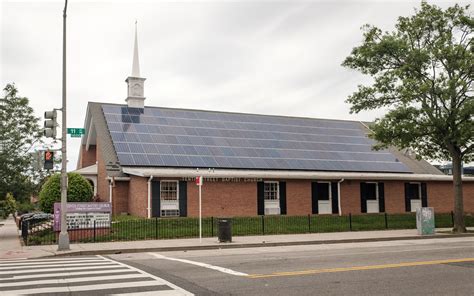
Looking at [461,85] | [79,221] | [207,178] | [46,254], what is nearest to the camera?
[46,254]

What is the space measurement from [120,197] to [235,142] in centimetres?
912

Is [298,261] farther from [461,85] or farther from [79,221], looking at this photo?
[461,85]

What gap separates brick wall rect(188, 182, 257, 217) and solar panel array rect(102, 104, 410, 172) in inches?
96.4

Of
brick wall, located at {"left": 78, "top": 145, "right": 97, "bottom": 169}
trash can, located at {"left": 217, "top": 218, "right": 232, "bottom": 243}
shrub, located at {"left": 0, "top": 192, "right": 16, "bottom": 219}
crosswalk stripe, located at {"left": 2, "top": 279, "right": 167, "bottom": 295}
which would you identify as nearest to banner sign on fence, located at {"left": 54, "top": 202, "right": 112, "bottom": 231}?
trash can, located at {"left": 217, "top": 218, "right": 232, "bottom": 243}

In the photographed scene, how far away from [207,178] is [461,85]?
1482 centimetres

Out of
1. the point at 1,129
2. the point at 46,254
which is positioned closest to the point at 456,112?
the point at 46,254

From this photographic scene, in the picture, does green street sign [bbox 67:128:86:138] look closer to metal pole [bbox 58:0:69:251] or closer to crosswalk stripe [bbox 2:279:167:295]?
metal pole [bbox 58:0:69:251]

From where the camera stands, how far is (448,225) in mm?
30766

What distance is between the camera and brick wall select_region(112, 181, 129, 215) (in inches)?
1251

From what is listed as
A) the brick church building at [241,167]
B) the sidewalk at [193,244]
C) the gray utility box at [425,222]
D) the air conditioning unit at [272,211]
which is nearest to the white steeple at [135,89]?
the brick church building at [241,167]

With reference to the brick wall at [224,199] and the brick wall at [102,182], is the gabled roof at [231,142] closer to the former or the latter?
the brick wall at [102,182]

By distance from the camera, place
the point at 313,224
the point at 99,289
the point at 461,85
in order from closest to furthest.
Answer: the point at 99,289 < the point at 461,85 < the point at 313,224

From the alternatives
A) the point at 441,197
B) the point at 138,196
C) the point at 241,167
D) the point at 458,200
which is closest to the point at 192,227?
the point at 138,196

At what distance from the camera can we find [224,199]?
29.8 m
